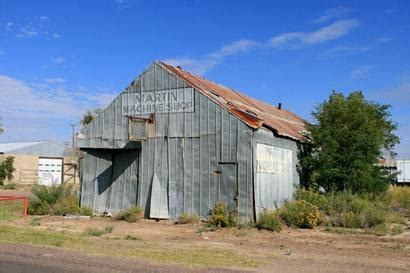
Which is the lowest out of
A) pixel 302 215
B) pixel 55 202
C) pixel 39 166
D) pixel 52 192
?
pixel 302 215

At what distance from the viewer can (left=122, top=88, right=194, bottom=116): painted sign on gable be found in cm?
2180

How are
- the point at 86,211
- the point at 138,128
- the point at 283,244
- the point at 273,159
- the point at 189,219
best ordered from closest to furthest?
the point at 283,244 < the point at 189,219 < the point at 273,159 < the point at 138,128 < the point at 86,211

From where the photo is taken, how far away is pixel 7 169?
56375 mm

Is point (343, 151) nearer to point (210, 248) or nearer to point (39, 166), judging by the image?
point (210, 248)

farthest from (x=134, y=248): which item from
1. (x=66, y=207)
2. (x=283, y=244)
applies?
(x=66, y=207)

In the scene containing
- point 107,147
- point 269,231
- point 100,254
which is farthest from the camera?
point 107,147

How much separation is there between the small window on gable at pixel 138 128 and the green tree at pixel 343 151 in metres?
7.50

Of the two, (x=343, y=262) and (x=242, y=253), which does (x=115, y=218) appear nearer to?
(x=242, y=253)

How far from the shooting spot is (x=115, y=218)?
22.5 meters

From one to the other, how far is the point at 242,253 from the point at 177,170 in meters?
8.46

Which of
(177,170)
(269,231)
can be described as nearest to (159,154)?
(177,170)

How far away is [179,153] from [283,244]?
7.36 m

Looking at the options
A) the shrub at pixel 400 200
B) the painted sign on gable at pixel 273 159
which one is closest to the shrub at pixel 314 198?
the painted sign on gable at pixel 273 159

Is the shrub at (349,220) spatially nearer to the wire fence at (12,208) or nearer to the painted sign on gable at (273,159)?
the painted sign on gable at (273,159)
